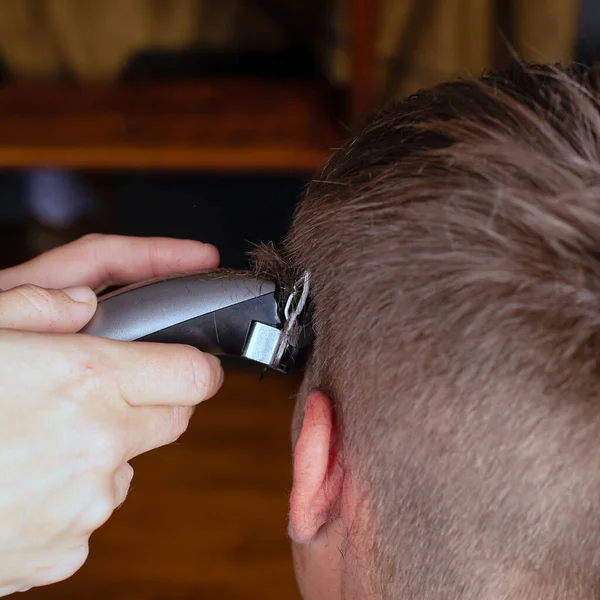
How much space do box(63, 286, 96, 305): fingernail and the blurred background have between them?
697 mm

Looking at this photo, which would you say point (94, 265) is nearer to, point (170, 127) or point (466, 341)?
point (466, 341)

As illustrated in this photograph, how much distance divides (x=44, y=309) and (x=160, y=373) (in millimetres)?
107

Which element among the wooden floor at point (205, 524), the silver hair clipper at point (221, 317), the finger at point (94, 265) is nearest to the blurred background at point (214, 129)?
the wooden floor at point (205, 524)

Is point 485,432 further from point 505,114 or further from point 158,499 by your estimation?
point 158,499

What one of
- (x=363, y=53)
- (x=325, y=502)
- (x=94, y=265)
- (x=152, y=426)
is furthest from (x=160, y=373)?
(x=363, y=53)

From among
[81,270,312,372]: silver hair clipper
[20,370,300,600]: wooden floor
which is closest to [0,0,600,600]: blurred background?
[20,370,300,600]: wooden floor

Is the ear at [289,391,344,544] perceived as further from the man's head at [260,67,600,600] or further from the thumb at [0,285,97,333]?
the thumb at [0,285,97,333]

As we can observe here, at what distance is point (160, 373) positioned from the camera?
0.58 meters

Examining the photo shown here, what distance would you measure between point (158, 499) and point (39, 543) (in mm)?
977

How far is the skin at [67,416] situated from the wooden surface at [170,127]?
715 mm

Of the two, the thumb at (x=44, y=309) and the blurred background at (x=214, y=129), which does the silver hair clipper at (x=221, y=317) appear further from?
the blurred background at (x=214, y=129)

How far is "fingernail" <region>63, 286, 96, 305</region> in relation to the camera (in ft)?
2.08

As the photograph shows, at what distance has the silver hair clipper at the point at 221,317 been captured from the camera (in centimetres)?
61

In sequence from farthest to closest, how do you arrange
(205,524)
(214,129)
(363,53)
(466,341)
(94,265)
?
(205,524) → (214,129) → (363,53) → (94,265) → (466,341)
